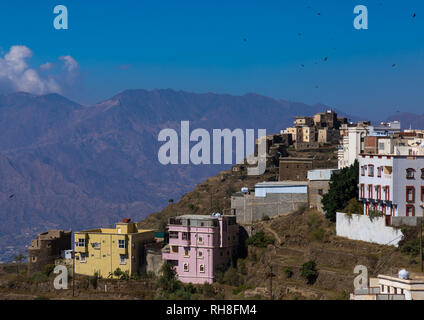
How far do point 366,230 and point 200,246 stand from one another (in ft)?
41.3

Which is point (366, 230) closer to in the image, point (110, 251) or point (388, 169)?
point (388, 169)

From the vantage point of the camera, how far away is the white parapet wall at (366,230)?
1829 inches

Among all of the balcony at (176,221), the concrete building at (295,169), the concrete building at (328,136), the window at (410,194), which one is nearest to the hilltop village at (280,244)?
the window at (410,194)

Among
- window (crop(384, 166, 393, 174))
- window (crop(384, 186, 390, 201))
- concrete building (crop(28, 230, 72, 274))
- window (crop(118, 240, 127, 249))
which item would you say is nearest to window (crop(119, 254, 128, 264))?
window (crop(118, 240, 127, 249))

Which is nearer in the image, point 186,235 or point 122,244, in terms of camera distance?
point 186,235

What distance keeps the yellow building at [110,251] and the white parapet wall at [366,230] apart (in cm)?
1558

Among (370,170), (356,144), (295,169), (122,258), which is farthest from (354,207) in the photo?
(295,169)

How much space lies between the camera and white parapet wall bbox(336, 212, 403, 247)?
46469 mm

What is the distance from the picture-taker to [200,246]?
182 feet

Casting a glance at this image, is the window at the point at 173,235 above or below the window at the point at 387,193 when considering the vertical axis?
→ below

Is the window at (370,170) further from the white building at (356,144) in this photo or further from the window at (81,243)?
the window at (81,243)
